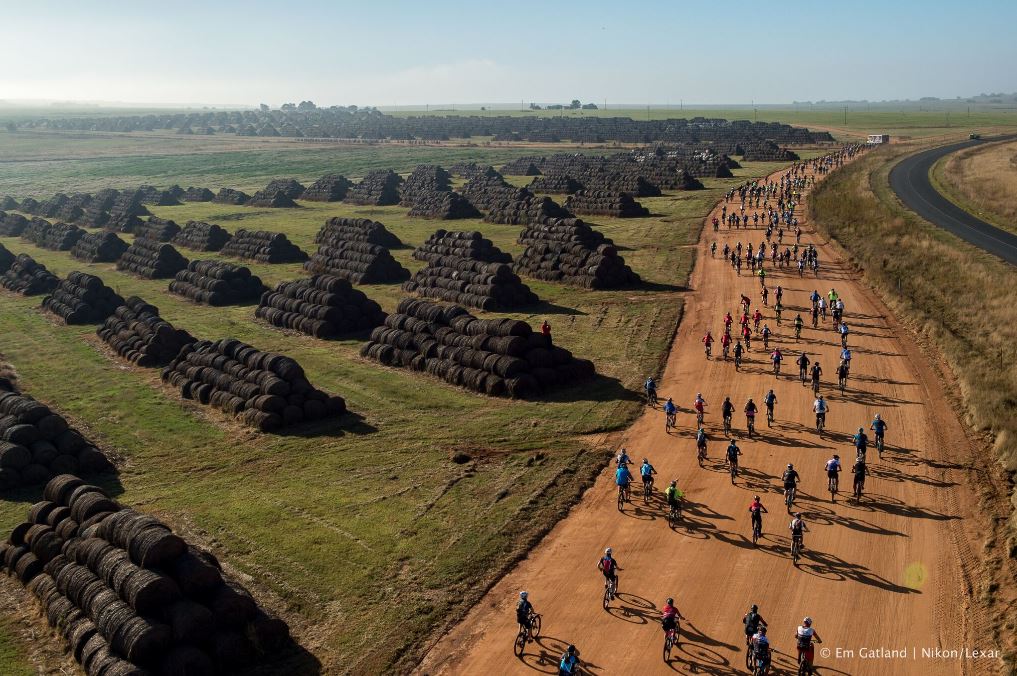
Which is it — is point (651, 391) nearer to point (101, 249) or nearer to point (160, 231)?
point (101, 249)

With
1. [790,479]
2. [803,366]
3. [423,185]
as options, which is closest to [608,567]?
[790,479]

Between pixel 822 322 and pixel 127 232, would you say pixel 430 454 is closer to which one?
pixel 822 322

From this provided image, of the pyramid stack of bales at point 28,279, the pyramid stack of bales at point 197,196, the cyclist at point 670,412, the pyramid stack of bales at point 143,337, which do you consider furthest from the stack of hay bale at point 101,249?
the cyclist at point 670,412

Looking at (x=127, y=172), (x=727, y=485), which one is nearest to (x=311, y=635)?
(x=727, y=485)

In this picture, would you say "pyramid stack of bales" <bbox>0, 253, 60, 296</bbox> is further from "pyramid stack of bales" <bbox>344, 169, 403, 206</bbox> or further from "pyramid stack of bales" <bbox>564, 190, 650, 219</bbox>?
"pyramid stack of bales" <bbox>564, 190, 650, 219</bbox>

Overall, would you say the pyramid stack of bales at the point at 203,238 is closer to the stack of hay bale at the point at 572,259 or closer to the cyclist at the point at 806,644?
the stack of hay bale at the point at 572,259

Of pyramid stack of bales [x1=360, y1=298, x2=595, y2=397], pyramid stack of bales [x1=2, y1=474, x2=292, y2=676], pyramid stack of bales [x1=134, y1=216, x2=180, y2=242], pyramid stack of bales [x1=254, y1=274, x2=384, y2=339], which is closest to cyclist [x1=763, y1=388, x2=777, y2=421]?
pyramid stack of bales [x1=360, y1=298, x2=595, y2=397]
